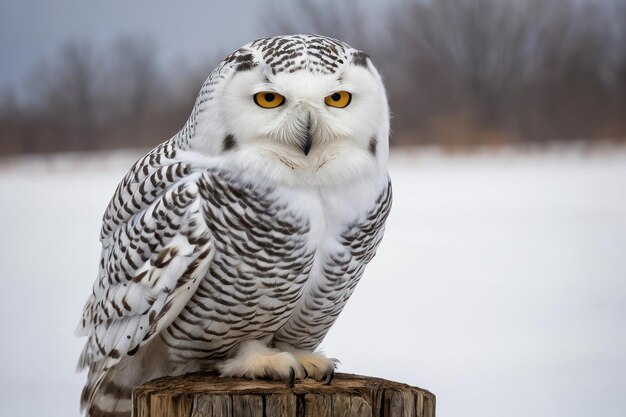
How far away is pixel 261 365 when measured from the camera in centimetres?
151

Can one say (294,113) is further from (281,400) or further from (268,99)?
(281,400)

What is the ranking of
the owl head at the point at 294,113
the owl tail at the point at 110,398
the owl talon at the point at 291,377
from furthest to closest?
the owl tail at the point at 110,398 < the owl talon at the point at 291,377 < the owl head at the point at 294,113

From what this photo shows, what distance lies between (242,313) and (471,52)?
2.40 meters

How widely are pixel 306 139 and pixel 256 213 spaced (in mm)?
152

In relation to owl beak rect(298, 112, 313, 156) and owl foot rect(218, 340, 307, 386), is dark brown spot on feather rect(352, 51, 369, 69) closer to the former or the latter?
owl beak rect(298, 112, 313, 156)

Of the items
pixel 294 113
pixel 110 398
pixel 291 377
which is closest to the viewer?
pixel 294 113

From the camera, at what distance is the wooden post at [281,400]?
138 cm

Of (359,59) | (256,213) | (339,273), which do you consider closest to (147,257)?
(256,213)

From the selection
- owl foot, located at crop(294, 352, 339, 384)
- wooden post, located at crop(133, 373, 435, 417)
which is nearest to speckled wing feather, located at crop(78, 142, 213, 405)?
wooden post, located at crop(133, 373, 435, 417)

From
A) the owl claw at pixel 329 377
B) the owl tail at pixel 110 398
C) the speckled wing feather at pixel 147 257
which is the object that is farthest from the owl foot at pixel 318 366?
the owl tail at pixel 110 398

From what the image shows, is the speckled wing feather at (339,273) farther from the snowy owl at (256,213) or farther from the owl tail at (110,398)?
the owl tail at (110,398)

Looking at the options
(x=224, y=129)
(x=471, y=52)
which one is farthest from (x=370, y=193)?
(x=471, y=52)

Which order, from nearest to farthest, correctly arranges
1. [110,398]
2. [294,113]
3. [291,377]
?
[294,113] → [291,377] → [110,398]

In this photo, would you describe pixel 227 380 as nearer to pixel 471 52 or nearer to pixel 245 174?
pixel 245 174
